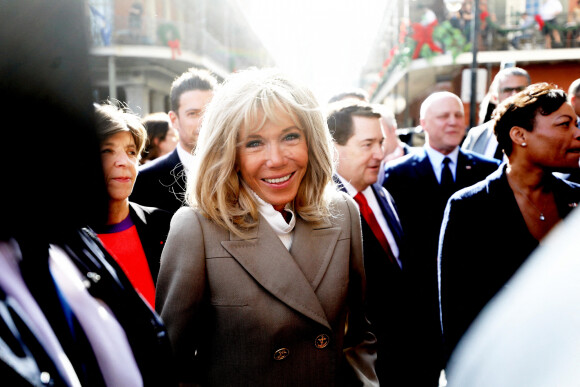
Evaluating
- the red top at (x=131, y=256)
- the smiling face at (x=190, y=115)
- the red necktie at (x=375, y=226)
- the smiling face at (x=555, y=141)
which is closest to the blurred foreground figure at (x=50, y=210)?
the red top at (x=131, y=256)

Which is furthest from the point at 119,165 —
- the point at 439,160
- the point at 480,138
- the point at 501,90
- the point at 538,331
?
the point at 501,90

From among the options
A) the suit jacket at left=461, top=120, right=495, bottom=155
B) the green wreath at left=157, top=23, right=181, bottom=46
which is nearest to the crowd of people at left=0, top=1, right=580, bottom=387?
the suit jacket at left=461, top=120, right=495, bottom=155

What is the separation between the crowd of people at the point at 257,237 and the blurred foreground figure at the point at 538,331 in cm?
17

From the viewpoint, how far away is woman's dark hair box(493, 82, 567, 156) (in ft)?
10.4

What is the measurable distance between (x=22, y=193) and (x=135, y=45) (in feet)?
71.3

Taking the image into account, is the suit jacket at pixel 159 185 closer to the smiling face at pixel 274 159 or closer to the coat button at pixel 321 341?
the smiling face at pixel 274 159

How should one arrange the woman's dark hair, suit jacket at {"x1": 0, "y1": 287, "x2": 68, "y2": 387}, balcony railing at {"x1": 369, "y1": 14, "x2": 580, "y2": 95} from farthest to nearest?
balcony railing at {"x1": 369, "y1": 14, "x2": 580, "y2": 95}
the woman's dark hair
suit jacket at {"x1": 0, "y1": 287, "x2": 68, "y2": 387}

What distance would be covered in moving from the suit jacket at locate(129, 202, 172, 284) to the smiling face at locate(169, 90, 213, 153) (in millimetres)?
1199

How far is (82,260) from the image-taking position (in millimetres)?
976

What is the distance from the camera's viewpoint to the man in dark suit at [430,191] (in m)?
3.63

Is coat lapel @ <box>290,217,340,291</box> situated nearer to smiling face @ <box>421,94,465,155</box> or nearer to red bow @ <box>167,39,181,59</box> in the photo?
smiling face @ <box>421,94,465,155</box>

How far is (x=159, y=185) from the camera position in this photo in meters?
3.80

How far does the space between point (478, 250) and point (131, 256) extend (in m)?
1.88

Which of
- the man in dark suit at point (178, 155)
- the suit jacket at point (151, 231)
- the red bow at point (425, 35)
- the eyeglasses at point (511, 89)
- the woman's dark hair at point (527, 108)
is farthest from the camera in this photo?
the red bow at point (425, 35)
